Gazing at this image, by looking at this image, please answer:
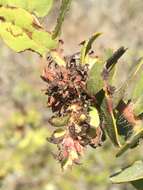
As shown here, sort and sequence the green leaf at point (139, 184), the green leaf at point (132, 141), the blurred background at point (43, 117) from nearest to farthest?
the green leaf at point (132, 141) < the green leaf at point (139, 184) < the blurred background at point (43, 117)

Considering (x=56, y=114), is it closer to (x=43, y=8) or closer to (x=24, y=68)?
(x=43, y=8)

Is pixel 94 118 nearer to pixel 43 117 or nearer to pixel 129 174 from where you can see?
pixel 129 174

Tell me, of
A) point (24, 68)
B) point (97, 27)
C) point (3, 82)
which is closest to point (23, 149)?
point (3, 82)

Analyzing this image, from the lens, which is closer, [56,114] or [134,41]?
[56,114]

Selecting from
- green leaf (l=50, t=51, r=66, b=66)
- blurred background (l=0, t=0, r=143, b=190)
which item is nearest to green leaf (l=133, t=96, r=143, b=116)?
green leaf (l=50, t=51, r=66, b=66)

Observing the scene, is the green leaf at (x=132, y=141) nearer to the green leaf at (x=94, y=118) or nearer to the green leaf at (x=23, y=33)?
the green leaf at (x=94, y=118)

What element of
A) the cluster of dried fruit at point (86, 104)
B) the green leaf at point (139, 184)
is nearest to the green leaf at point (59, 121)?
the cluster of dried fruit at point (86, 104)

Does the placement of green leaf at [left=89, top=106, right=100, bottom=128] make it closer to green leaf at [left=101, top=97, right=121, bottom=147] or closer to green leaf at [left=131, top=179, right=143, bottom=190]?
green leaf at [left=101, top=97, right=121, bottom=147]
